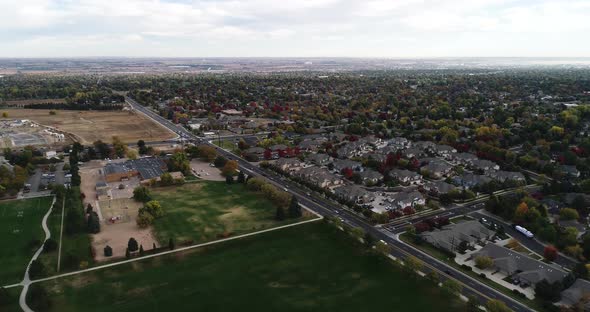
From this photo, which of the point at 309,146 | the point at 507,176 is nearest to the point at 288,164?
the point at 309,146

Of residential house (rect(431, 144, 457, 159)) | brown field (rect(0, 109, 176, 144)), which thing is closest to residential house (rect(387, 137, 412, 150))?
residential house (rect(431, 144, 457, 159))

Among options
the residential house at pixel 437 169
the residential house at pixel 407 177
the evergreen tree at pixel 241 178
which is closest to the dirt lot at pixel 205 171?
the evergreen tree at pixel 241 178

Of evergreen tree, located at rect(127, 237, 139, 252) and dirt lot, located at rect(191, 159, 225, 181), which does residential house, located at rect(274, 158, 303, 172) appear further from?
evergreen tree, located at rect(127, 237, 139, 252)

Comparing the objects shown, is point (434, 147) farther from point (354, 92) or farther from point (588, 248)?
point (354, 92)

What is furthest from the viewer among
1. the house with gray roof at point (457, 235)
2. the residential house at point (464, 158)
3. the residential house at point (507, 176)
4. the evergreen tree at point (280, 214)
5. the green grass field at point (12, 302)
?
the residential house at point (464, 158)

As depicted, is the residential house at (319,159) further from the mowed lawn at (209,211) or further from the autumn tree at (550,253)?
the autumn tree at (550,253)

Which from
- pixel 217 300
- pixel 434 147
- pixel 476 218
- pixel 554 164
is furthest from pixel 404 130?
pixel 217 300
